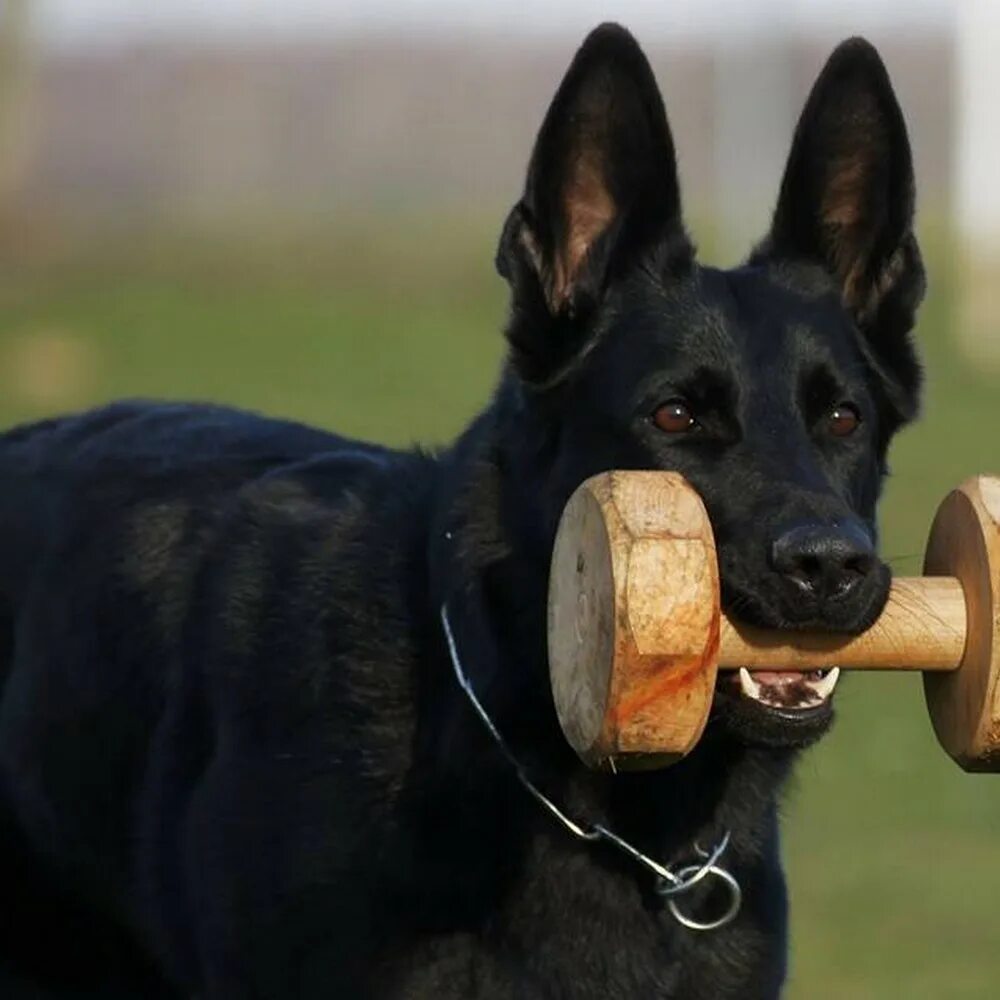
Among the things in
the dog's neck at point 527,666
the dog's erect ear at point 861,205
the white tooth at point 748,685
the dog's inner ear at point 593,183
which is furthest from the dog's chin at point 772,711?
the dog's inner ear at point 593,183

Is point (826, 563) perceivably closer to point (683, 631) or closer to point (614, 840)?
point (683, 631)

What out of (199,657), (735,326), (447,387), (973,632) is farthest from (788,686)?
(447,387)

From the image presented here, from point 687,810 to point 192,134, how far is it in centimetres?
4591

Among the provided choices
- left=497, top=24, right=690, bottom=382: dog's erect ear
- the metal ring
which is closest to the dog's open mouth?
the metal ring

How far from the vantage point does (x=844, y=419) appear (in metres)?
4.96

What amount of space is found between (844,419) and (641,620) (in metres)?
0.95

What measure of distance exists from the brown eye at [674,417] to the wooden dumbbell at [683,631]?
0.44 metres

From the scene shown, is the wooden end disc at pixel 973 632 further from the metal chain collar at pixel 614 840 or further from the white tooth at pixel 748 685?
the metal chain collar at pixel 614 840

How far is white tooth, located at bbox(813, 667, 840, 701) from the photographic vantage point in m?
4.54

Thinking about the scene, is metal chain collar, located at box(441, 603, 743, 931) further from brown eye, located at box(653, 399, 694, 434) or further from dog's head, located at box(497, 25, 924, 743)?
brown eye, located at box(653, 399, 694, 434)

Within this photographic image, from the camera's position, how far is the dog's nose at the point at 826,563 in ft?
14.4

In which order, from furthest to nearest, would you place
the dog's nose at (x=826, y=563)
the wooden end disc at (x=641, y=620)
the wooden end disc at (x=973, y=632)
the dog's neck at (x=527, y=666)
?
the dog's neck at (x=527, y=666), the wooden end disc at (x=973, y=632), the dog's nose at (x=826, y=563), the wooden end disc at (x=641, y=620)

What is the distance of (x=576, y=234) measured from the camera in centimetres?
525

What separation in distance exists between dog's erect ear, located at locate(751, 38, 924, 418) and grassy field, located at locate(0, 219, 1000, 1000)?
45 centimetres
